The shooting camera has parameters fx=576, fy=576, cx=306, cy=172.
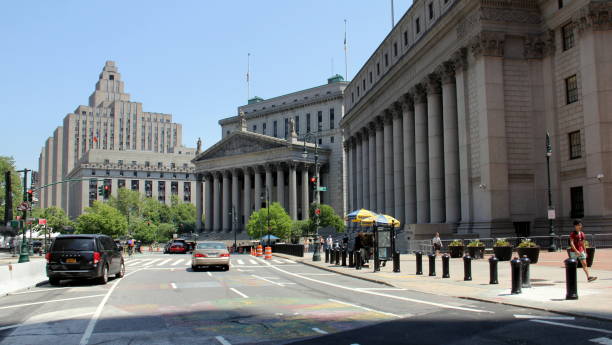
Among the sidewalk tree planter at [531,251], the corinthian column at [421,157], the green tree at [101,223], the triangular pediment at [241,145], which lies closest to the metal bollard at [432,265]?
the sidewalk tree planter at [531,251]

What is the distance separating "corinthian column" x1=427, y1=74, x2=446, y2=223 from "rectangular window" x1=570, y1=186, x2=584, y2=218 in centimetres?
1178

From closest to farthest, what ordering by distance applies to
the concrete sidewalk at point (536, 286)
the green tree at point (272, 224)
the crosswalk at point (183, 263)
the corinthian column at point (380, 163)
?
the concrete sidewalk at point (536, 286), the crosswalk at point (183, 263), the corinthian column at point (380, 163), the green tree at point (272, 224)

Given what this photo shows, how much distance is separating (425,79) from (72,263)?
3471 centimetres

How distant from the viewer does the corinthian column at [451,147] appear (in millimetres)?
44031

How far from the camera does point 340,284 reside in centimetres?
2158

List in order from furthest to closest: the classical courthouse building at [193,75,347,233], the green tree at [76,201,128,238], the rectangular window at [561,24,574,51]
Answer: the classical courthouse building at [193,75,347,233], the green tree at [76,201,128,238], the rectangular window at [561,24,574,51]

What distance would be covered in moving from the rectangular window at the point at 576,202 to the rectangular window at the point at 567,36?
9.22 metres

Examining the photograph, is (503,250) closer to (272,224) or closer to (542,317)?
(542,317)

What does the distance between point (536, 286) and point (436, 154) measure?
3098cm

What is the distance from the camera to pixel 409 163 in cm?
5422

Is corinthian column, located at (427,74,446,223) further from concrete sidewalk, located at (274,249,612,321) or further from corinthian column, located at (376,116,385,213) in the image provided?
concrete sidewalk, located at (274,249,612,321)

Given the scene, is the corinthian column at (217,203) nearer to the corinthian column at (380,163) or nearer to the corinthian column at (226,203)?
the corinthian column at (226,203)

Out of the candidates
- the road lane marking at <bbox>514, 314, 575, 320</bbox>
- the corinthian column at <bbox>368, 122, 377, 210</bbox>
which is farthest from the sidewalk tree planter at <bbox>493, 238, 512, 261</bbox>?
the corinthian column at <bbox>368, 122, 377, 210</bbox>

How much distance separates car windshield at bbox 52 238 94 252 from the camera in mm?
21906
